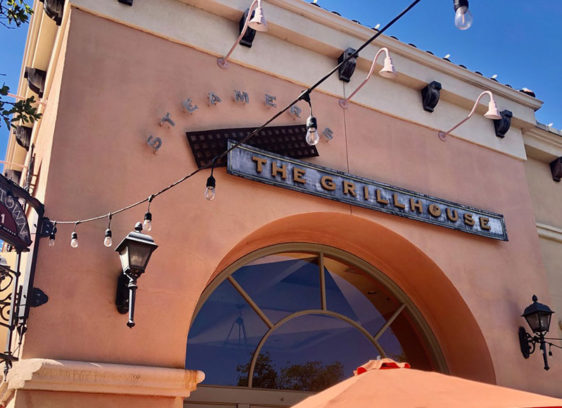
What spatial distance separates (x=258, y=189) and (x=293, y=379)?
2.29 m

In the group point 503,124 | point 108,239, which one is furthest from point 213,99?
point 503,124

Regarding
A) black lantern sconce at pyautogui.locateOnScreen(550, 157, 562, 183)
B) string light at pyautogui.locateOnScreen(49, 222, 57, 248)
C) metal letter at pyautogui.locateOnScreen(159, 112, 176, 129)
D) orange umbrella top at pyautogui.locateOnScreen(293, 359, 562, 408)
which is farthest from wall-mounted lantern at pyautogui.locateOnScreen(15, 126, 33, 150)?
black lantern sconce at pyautogui.locateOnScreen(550, 157, 562, 183)

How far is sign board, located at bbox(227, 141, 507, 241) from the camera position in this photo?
21.2 feet

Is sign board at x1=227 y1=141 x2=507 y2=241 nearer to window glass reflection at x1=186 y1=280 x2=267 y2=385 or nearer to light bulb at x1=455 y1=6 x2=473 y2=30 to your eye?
window glass reflection at x1=186 y1=280 x2=267 y2=385

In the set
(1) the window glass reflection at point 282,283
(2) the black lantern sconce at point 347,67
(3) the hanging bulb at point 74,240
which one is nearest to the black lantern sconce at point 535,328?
(1) the window glass reflection at point 282,283

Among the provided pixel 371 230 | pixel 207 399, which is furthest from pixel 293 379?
pixel 371 230

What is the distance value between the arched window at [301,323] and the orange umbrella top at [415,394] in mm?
2490

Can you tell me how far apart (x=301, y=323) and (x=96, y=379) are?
9.57 ft

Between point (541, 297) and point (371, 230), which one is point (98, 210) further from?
point (541, 297)

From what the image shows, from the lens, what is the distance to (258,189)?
6.50 metres

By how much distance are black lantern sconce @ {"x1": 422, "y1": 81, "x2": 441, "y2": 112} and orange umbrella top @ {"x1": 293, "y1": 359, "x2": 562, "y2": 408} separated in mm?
5132

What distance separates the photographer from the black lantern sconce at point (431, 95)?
27.2ft

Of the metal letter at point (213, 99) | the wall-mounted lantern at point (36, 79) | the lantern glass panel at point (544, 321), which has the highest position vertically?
the wall-mounted lantern at point (36, 79)

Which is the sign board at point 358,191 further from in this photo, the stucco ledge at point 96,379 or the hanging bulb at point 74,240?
the stucco ledge at point 96,379
